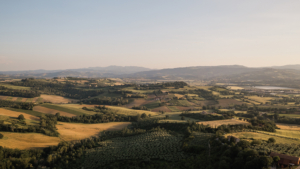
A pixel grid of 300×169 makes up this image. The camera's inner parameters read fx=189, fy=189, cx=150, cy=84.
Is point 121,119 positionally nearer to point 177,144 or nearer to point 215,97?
point 177,144

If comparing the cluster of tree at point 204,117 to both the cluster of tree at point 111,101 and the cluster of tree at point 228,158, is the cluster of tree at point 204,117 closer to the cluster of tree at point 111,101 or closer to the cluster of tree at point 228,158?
the cluster of tree at point 228,158

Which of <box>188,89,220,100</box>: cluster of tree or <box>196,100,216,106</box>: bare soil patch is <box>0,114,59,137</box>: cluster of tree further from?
<box>188,89,220,100</box>: cluster of tree

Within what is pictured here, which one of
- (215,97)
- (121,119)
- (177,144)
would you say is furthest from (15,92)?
(215,97)

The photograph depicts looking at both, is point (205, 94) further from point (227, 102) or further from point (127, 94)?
point (127, 94)

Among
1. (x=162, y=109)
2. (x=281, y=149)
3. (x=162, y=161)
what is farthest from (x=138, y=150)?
(x=162, y=109)

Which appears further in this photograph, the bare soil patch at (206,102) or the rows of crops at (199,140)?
the bare soil patch at (206,102)

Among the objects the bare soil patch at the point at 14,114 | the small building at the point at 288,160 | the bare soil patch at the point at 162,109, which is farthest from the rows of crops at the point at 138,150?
the bare soil patch at the point at 162,109
